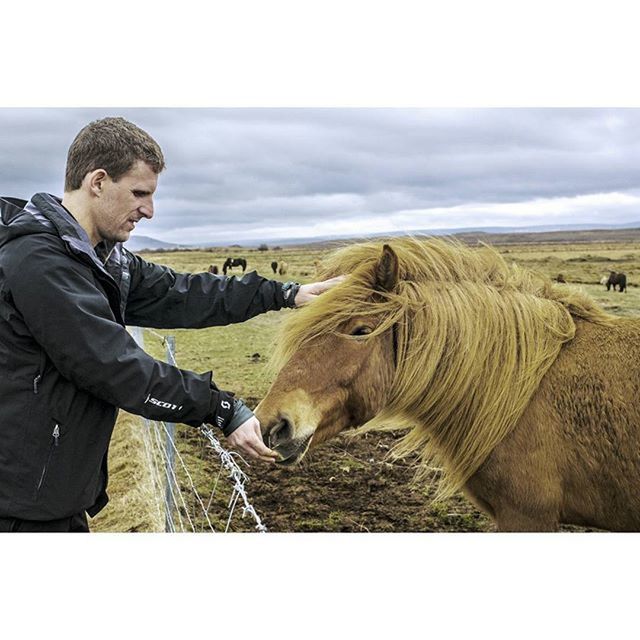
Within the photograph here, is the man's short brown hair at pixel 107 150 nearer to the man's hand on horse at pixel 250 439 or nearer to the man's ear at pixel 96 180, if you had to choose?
the man's ear at pixel 96 180

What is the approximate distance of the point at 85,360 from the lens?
53.6 inches

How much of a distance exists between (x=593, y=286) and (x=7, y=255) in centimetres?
559

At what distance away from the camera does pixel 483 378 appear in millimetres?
1804

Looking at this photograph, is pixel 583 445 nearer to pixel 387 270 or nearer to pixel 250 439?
pixel 387 270

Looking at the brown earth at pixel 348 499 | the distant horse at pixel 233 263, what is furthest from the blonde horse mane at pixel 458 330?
the distant horse at pixel 233 263

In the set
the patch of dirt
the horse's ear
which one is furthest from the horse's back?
the patch of dirt

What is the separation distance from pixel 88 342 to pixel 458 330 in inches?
41.7

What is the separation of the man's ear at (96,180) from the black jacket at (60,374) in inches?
3.7

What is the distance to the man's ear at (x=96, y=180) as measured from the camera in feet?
4.85

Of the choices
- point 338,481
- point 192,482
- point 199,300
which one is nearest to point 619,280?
point 338,481

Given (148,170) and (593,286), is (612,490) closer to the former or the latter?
(148,170)

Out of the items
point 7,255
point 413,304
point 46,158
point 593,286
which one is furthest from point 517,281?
point 593,286

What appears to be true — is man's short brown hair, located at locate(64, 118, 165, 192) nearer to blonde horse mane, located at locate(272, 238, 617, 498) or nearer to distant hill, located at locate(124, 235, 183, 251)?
blonde horse mane, located at locate(272, 238, 617, 498)
